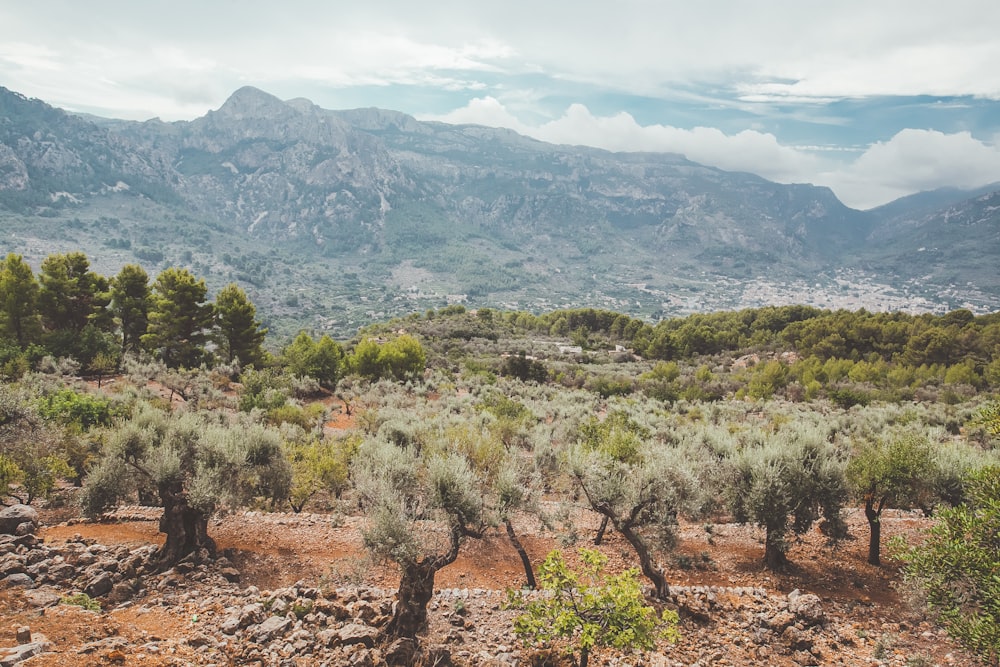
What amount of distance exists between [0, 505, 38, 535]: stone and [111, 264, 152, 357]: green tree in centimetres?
2824

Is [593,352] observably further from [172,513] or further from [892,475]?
[172,513]

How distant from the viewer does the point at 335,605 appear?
9.08 metres

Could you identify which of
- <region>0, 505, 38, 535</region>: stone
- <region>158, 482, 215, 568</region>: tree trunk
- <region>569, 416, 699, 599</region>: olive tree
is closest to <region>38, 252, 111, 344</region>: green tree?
<region>0, 505, 38, 535</region>: stone

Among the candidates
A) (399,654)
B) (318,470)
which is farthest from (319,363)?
(399,654)

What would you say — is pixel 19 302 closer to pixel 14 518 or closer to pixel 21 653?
pixel 14 518

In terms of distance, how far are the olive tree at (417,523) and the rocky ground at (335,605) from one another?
74cm

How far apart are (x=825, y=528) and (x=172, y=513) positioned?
54.4 feet

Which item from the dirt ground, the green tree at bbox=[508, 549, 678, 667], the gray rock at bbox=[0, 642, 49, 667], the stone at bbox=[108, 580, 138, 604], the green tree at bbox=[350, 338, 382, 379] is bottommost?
the green tree at bbox=[350, 338, 382, 379]

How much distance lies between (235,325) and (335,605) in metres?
33.6

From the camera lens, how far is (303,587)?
9.91m

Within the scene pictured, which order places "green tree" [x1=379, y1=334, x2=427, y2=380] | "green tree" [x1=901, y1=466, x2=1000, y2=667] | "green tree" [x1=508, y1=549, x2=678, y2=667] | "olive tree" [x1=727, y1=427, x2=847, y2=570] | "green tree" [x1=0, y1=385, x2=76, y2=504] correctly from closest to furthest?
"green tree" [x1=901, y1=466, x2=1000, y2=667]
"green tree" [x1=508, y1=549, x2=678, y2=667]
"olive tree" [x1=727, y1=427, x2=847, y2=570]
"green tree" [x1=0, y1=385, x2=76, y2=504]
"green tree" [x1=379, y1=334, x2=427, y2=380]

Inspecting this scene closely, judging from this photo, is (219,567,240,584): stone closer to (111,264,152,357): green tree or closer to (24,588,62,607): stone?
(24,588,62,607): stone

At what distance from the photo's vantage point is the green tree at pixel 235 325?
120 feet

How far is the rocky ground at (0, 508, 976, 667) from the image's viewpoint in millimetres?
7941
